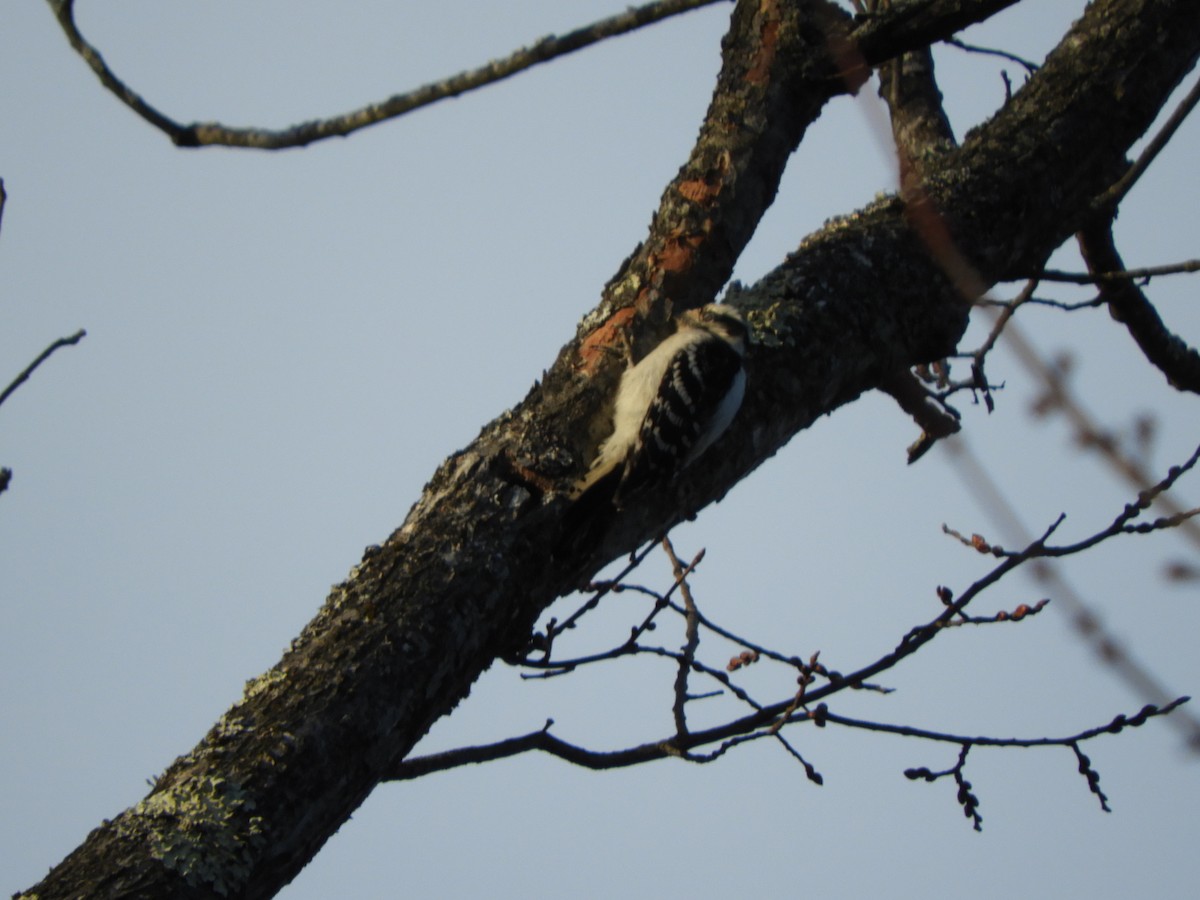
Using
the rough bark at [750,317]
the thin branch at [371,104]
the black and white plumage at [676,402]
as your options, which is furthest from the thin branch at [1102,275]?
the thin branch at [371,104]

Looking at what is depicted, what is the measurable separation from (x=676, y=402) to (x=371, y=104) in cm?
214

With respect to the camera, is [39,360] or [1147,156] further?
[1147,156]

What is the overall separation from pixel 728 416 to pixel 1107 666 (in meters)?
1.76

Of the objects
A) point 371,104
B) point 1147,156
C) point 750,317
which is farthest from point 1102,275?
point 371,104

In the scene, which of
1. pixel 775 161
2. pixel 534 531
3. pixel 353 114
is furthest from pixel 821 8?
pixel 353 114

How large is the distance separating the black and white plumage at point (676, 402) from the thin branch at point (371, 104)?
4.69ft

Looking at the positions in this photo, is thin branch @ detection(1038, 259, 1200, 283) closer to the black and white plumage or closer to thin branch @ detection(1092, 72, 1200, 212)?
thin branch @ detection(1092, 72, 1200, 212)

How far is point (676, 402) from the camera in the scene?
381 cm

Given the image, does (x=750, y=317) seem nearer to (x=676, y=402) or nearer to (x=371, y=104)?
(x=676, y=402)

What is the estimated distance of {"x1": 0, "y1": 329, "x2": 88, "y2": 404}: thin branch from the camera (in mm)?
1980

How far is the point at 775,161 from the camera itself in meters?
3.82

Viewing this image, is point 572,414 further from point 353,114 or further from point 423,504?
point 353,114

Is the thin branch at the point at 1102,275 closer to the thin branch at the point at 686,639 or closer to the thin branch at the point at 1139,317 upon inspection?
the thin branch at the point at 1139,317

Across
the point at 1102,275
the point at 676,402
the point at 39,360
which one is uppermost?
the point at 1102,275
